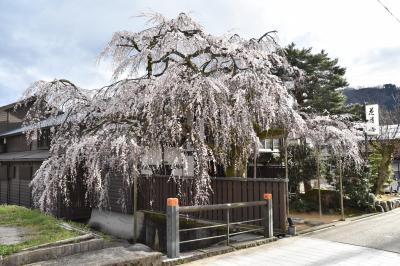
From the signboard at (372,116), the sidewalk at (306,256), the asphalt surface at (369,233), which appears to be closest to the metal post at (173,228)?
the sidewalk at (306,256)

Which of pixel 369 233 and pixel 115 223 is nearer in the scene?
pixel 369 233

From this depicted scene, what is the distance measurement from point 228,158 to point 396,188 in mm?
13027

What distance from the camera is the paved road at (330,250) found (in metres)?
6.21

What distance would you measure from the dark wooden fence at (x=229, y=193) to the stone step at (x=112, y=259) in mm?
3465

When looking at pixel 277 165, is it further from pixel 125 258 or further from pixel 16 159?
pixel 16 159

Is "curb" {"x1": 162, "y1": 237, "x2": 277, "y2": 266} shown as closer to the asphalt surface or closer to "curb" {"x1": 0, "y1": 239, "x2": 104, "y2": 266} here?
the asphalt surface

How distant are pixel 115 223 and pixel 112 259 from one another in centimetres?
738

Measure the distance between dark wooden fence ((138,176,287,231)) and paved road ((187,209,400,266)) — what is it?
0.98 metres

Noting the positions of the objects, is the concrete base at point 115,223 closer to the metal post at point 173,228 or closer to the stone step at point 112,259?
the metal post at point 173,228

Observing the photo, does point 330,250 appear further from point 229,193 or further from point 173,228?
point 173,228

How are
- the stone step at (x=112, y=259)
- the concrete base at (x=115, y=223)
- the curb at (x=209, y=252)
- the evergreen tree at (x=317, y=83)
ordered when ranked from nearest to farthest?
the stone step at (x=112, y=259)
the curb at (x=209, y=252)
the concrete base at (x=115, y=223)
the evergreen tree at (x=317, y=83)

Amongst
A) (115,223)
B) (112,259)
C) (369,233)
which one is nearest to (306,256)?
(369,233)

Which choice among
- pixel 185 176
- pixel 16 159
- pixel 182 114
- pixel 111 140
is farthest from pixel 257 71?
pixel 16 159

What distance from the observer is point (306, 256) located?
6.57 metres
